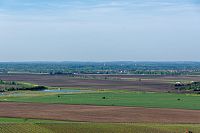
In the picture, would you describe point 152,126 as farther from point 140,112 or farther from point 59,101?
point 59,101

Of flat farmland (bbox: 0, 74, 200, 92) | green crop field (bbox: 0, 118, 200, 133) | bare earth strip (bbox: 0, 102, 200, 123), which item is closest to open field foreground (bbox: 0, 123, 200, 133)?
green crop field (bbox: 0, 118, 200, 133)

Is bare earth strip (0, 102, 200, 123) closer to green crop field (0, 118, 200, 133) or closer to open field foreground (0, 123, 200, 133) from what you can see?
green crop field (0, 118, 200, 133)

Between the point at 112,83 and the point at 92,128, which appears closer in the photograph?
the point at 92,128

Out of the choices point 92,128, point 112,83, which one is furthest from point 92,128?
point 112,83

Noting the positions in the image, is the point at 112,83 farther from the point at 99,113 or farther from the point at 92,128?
the point at 92,128

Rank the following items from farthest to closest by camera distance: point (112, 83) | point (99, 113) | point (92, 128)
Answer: point (112, 83)
point (99, 113)
point (92, 128)

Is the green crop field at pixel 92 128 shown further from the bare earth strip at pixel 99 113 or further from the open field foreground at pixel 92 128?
the bare earth strip at pixel 99 113
